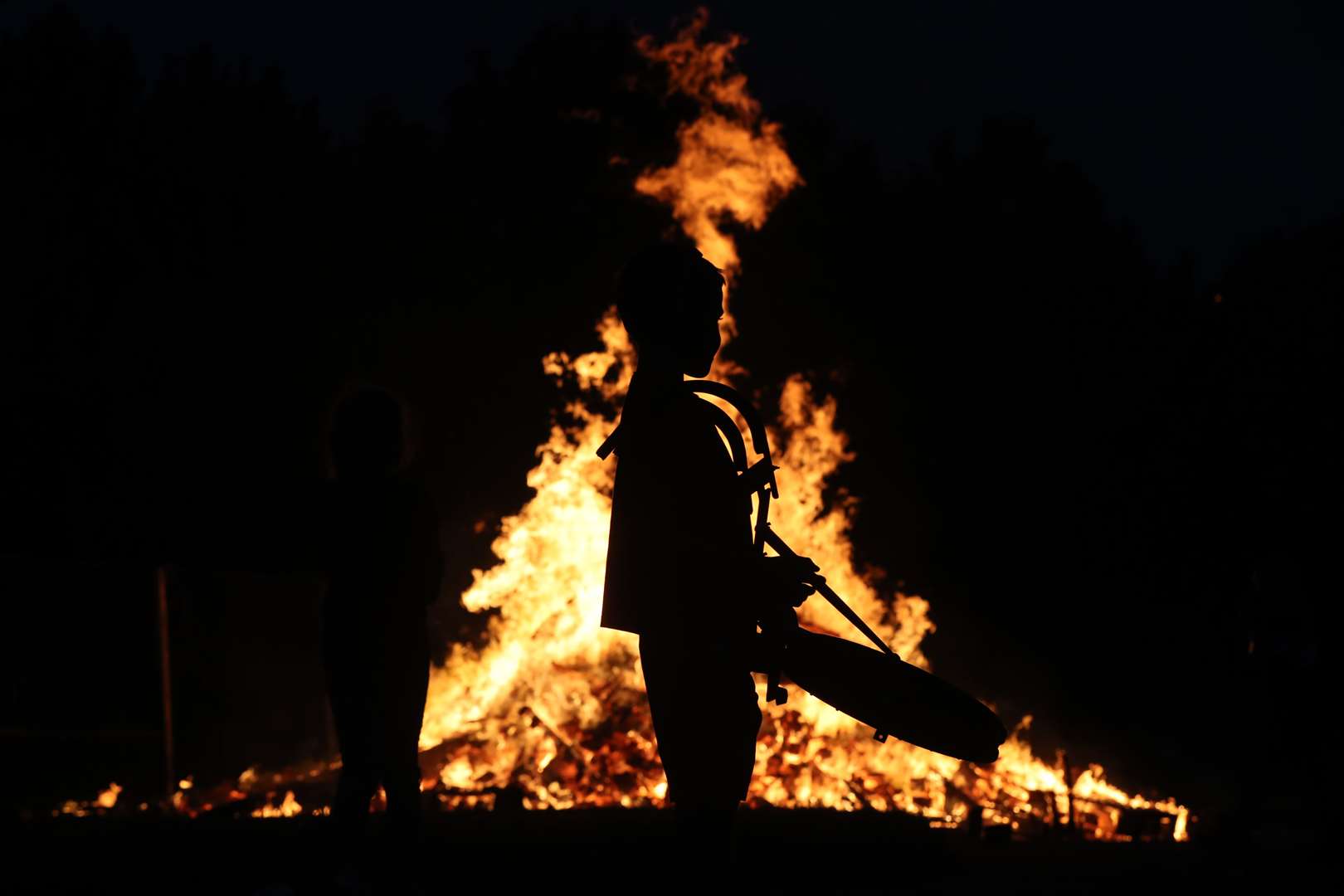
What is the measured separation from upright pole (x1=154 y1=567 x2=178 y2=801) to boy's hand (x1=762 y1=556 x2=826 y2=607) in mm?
8015

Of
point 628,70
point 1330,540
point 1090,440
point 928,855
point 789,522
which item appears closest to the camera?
point 928,855

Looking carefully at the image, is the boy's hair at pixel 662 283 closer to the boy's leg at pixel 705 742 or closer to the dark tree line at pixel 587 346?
the boy's leg at pixel 705 742

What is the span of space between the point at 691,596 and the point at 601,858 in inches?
153

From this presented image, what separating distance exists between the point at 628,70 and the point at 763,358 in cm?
741

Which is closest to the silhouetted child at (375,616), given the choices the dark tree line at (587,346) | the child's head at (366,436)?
the child's head at (366,436)

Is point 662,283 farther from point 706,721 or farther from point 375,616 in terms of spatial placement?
point 375,616

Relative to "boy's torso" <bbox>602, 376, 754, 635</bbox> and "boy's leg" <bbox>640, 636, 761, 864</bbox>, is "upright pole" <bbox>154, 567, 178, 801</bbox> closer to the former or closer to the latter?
"boy's torso" <bbox>602, 376, 754, 635</bbox>

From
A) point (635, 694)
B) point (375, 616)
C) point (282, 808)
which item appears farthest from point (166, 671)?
point (375, 616)

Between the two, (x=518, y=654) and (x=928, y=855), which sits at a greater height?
(x=518, y=654)

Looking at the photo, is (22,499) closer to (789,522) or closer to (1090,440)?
(789,522)

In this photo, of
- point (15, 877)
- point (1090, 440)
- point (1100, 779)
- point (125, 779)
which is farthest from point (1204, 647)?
point (15, 877)

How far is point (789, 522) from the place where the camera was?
12.4 metres

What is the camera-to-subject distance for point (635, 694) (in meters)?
11.8

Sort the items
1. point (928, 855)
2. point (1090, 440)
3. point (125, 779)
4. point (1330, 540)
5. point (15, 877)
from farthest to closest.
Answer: point (1090, 440) < point (1330, 540) < point (125, 779) < point (928, 855) < point (15, 877)
